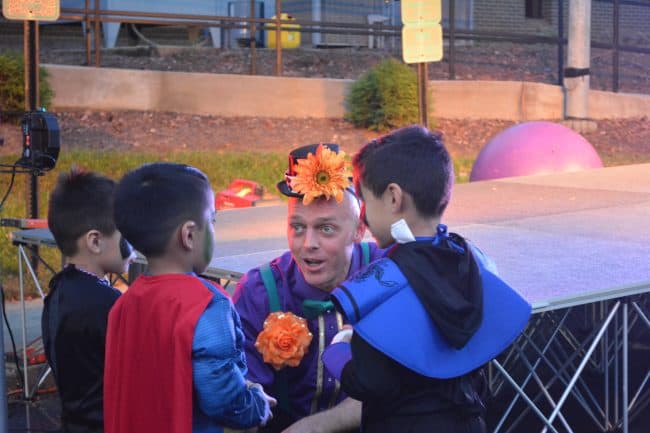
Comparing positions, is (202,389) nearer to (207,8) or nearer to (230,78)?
(230,78)

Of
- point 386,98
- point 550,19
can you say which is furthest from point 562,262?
point 550,19

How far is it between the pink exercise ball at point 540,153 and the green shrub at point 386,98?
18.1ft

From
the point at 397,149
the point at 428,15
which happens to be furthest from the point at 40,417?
the point at 428,15

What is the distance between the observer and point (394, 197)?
2805 mm

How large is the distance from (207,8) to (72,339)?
1799 centimetres

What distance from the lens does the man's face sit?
344 cm

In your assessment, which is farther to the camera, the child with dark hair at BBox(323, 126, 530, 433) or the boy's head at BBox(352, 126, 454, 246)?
the boy's head at BBox(352, 126, 454, 246)

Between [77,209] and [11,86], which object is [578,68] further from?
[77,209]

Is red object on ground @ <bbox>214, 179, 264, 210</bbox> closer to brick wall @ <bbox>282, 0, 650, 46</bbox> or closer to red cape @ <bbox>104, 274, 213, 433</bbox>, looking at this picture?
red cape @ <bbox>104, 274, 213, 433</bbox>

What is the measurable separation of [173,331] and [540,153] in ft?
23.4

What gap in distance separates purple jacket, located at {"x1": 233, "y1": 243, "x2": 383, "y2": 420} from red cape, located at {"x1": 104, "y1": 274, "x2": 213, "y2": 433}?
532 mm

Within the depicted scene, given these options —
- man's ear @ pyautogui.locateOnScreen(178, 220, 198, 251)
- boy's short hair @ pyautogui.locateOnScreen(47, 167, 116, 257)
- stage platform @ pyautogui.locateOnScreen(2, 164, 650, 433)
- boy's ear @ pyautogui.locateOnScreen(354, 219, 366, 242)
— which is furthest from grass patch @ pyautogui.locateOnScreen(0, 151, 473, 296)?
man's ear @ pyautogui.locateOnScreen(178, 220, 198, 251)

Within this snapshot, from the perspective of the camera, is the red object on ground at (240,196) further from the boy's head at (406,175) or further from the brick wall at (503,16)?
the brick wall at (503,16)

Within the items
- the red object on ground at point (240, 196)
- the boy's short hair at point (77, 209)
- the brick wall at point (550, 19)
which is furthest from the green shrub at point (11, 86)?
the brick wall at point (550, 19)
